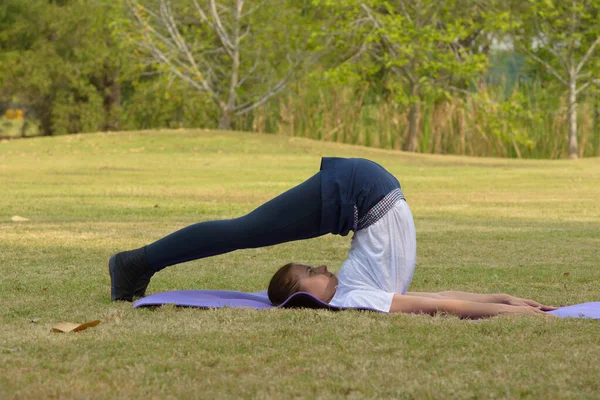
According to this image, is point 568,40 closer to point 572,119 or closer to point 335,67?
point 572,119

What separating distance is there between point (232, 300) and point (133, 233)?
448 centimetres

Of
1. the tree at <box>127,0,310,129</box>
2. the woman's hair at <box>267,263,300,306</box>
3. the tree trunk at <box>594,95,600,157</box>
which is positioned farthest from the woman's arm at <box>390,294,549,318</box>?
the tree at <box>127,0,310,129</box>

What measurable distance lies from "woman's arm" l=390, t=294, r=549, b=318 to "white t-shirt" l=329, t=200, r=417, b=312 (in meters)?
0.14

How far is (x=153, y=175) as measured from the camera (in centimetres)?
2017

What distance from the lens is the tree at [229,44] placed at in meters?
33.1

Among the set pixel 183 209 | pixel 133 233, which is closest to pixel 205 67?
pixel 183 209

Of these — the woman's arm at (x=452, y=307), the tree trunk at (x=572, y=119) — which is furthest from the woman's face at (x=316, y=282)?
the tree trunk at (x=572, y=119)

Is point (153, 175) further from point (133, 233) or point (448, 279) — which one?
point (448, 279)

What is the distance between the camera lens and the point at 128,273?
5.68m

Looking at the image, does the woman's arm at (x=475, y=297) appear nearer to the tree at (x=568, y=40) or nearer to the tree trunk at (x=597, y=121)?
the tree at (x=568, y=40)

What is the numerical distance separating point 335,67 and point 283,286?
27585 mm

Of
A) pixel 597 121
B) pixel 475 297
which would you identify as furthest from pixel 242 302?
pixel 597 121

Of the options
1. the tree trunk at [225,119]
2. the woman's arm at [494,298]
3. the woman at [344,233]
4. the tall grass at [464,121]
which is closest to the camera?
the woman at [344,233]

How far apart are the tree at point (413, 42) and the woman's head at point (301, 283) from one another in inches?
900
